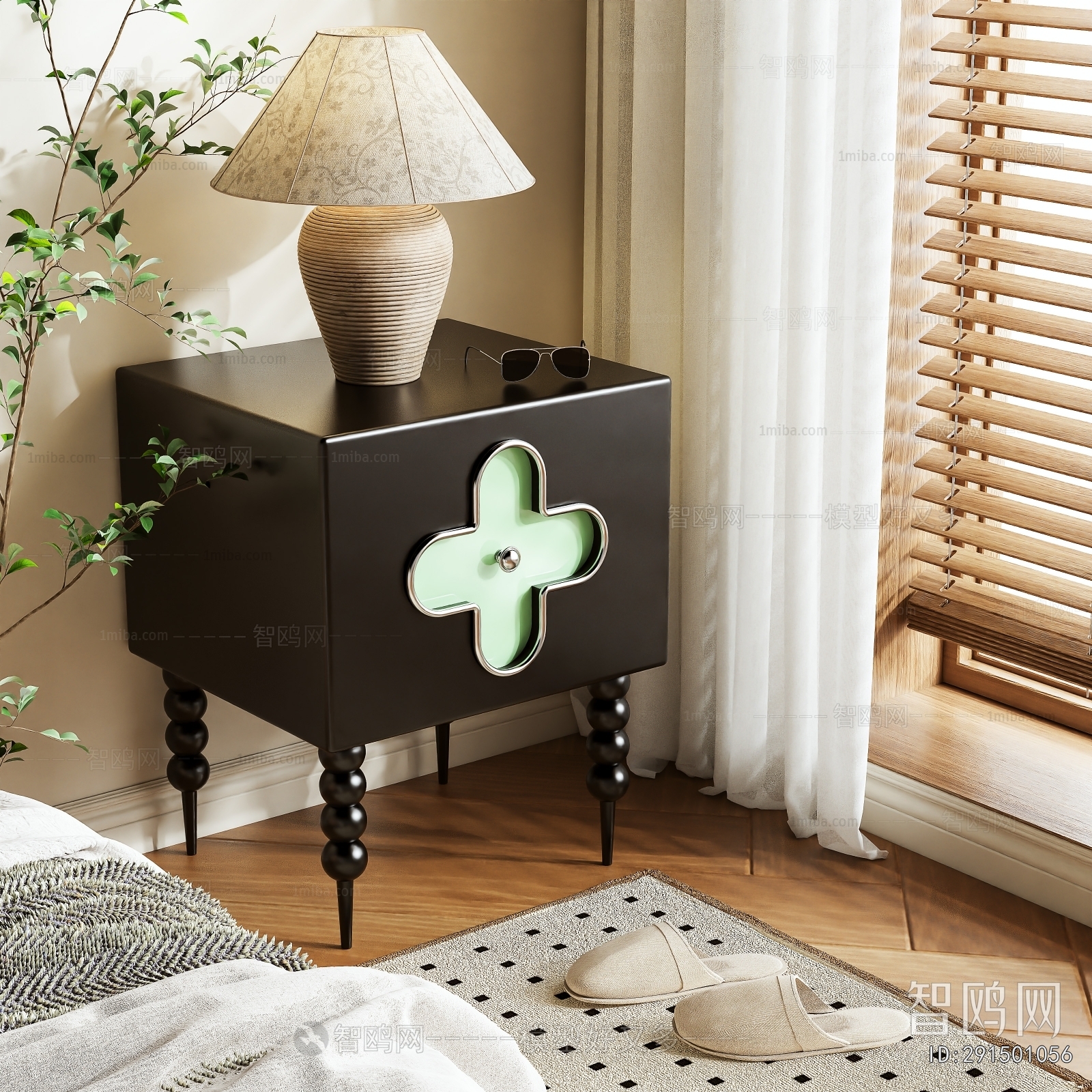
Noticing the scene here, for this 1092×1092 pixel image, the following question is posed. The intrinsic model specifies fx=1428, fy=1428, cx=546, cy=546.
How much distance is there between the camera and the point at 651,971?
178 cm

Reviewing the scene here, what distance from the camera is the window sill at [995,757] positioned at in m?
2.03

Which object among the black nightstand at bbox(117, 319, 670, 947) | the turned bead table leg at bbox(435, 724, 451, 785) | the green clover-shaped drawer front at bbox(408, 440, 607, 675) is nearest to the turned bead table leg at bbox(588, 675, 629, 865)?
the black nightstand at bbox(117, 319, 670, 947)

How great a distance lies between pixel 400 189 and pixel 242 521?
1.49ft

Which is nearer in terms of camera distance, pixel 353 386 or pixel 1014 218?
pixel 353 386

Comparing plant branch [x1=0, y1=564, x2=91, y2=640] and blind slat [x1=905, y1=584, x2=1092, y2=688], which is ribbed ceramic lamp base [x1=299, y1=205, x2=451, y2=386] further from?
blind slat [x1=905, y1=584, x2=1092, y2=688]

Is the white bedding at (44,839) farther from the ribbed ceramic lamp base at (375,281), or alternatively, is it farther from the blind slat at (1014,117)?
the blind slat at (1014,117)

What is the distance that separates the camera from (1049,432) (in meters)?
2.01

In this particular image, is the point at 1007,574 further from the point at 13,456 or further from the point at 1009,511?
the point at 13,456

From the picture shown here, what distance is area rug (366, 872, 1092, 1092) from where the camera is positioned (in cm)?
161

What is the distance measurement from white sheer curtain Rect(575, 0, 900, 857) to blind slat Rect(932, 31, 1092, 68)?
0.50 feet

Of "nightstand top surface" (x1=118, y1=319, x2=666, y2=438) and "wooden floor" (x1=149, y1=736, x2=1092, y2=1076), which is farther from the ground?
"nightstand top surface" (x1=118, y1=319, x2=666, y2=438)

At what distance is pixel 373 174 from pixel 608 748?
89 centimetres

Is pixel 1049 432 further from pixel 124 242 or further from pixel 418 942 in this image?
pixel 124 242

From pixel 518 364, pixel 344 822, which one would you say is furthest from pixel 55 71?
pixel 344 822
